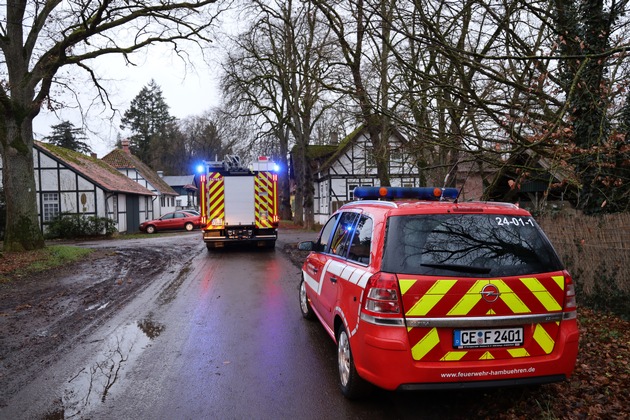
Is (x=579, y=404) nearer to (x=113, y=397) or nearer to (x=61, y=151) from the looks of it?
(x=113, y=397)

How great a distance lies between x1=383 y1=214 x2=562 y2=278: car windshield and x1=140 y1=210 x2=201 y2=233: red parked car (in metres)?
30.3

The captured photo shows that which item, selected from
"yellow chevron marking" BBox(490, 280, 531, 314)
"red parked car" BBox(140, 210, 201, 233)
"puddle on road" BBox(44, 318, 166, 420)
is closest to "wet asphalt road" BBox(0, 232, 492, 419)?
"puddle on road" BBox(44, 318, 166, 420)

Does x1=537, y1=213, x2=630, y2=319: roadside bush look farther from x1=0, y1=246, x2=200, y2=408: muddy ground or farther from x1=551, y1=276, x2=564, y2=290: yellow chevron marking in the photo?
x1=0, y1=246, x2=200, y2=408: muddy ground

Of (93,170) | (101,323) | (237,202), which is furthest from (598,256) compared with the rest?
(93,170)

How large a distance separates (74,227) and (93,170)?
21.2 ft

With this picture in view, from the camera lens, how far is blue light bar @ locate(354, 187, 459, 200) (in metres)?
5.02

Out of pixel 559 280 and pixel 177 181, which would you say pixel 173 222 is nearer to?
pixel 559 280

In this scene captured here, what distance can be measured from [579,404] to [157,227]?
3098 cm

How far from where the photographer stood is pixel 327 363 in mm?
4676

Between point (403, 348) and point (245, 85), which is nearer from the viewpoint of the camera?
point (403, 348)

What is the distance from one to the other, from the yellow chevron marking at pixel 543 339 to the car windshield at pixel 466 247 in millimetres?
431

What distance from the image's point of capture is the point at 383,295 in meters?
3.30

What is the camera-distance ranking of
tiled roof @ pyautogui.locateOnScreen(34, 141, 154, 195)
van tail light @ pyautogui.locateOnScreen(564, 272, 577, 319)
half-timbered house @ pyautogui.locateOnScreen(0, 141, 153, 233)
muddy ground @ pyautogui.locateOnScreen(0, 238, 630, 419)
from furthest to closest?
tiled roof @ pyautogui.locateOnScreen(34, 141, 154, 195) < half-timbered house @ pyautogui.locateOnScreen(0, 141, 153, 233) < muddy ground @ pyautogui.locateOnScreen(0, 238, 630, 419) < van tail light @ pyautogui.locateOnScreen(564, 272, 577, 319)

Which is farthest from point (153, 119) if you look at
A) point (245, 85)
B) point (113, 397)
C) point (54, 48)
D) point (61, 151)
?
point (113, 397)
